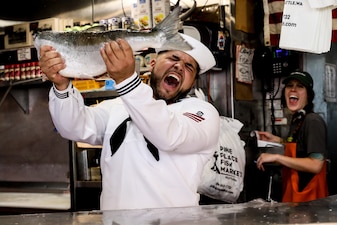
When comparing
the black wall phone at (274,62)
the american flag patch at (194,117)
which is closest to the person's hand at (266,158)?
the black wall phone at (274,62)

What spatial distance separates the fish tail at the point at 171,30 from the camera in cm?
207

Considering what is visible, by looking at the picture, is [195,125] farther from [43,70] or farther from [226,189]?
[226,189]

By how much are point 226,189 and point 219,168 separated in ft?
0.53

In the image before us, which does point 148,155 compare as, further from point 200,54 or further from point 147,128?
point 200,54

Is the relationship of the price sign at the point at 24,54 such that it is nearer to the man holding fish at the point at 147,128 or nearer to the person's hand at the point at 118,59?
the man holding fish at the point at 147,128

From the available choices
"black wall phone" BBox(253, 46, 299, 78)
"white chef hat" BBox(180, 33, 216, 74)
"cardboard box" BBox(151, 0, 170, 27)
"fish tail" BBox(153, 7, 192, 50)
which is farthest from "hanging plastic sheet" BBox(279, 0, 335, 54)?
"black wall phone" BBox(253, 46, 299, 78)

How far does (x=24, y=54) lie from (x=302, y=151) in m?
2.78

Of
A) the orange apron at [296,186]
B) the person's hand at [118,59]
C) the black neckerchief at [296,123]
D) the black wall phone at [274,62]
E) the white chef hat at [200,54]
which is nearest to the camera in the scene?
the person's hand at [118,59]

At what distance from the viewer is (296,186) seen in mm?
4082

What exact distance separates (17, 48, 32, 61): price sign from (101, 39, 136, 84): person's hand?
3.26 m

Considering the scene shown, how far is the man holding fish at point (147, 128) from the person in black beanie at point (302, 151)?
167cm

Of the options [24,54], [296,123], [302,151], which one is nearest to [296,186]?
[302,151]

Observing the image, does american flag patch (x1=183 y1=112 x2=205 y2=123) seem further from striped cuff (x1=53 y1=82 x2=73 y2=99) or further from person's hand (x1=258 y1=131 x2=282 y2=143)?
person's hand (x1=258 y1=131 x2=282 y2=143)

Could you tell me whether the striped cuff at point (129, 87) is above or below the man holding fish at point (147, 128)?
above
